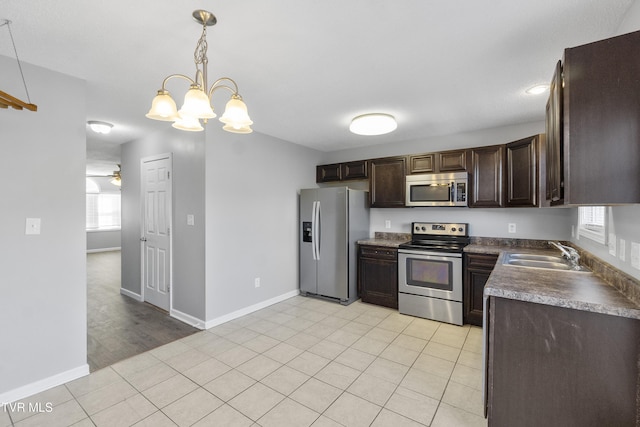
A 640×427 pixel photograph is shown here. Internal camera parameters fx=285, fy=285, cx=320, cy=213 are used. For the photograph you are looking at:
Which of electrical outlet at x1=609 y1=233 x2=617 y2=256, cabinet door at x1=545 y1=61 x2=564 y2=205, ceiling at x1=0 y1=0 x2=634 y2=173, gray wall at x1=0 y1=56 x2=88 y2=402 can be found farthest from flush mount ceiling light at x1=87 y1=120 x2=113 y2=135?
electrical outlet at x1=609 y1=233 x2=617 y2=256

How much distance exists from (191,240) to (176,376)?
1.52m

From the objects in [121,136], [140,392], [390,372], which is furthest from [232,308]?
[121,136]

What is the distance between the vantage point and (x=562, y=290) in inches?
62.7

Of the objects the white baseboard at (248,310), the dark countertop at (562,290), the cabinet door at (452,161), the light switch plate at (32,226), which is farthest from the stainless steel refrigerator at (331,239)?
the light switch plate at (32,226)

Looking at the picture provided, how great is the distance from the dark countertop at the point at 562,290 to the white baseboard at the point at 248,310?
2874 mm

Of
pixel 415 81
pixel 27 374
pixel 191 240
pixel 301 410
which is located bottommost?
pixel 301 410

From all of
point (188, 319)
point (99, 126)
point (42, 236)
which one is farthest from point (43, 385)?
point (99, 126)

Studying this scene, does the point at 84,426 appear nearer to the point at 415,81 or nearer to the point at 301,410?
the point at 301,410

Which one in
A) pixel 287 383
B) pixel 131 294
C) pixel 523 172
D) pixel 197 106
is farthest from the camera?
pixel 131 294

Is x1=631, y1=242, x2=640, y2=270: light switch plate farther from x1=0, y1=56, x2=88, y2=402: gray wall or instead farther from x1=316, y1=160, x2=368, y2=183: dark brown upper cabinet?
x1=0, y1=56, x2=88, y2=402: gray wall

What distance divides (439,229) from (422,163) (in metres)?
0.95

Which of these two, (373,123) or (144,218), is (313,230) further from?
(144,218)

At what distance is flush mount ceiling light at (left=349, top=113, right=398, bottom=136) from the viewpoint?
3.06 metres

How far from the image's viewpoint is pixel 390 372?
2398 mm
